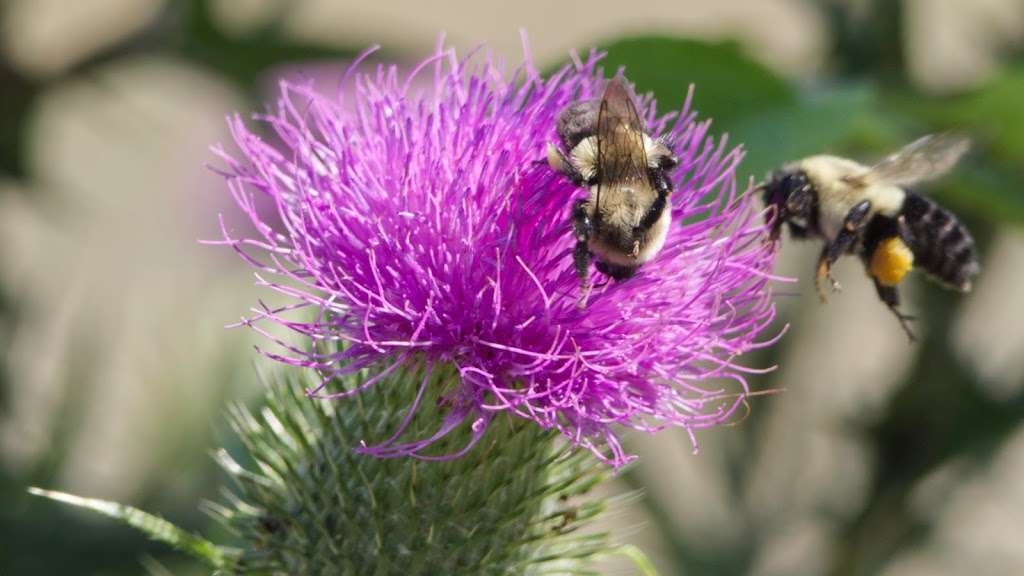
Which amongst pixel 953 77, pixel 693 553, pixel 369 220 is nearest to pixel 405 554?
pixel 369 220

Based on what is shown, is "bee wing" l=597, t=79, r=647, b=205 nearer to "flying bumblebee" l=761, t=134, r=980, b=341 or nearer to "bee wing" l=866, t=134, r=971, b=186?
"flying bumblebee" l=761, t=134, r=980, b=341

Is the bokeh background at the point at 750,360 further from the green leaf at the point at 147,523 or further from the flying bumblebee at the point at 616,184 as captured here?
the green leaf at the point at 147,523

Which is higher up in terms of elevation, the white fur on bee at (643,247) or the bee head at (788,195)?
the bee head at (788,195)

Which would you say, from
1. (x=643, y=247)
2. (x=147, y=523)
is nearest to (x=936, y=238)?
(x=643, y=247)

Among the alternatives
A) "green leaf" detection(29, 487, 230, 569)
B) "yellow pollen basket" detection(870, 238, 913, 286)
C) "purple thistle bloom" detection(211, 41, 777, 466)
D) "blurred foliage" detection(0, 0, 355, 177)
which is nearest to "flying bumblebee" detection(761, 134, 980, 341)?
"yellow pollen basket" detection(870, 238, 913, 286)

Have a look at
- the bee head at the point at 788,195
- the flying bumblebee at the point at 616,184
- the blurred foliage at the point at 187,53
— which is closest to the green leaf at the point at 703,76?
the bee head at the point at 788,195

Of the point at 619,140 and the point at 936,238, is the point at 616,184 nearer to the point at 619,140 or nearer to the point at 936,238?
the point at 619,140
